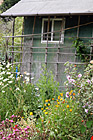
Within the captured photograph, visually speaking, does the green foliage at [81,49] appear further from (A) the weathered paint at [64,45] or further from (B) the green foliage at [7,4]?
(B) the green foliage at [7,4]

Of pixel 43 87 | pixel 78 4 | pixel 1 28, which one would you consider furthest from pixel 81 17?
pixel 1 28

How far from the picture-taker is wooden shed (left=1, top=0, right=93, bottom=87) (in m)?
7.93

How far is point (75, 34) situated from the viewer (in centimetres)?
818

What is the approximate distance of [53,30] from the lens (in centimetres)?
862

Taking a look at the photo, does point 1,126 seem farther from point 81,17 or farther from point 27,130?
point 81,17

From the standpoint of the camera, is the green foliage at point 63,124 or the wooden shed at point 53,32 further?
the wooden shed at point 53,32

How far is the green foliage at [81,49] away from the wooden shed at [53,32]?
0.31 ft

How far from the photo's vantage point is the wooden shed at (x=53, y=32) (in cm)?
793

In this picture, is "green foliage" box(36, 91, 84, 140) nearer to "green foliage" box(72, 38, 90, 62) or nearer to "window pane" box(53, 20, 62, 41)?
"green foliage" box(72, 38, 90, 62)

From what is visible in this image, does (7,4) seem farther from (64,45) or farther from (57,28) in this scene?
(64,45)

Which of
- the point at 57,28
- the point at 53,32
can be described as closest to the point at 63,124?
the point at 53,32

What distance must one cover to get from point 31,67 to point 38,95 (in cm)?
224

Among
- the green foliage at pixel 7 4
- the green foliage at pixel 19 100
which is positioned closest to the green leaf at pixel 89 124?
the green foliage at pixel 19 100

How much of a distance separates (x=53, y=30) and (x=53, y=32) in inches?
9.9
